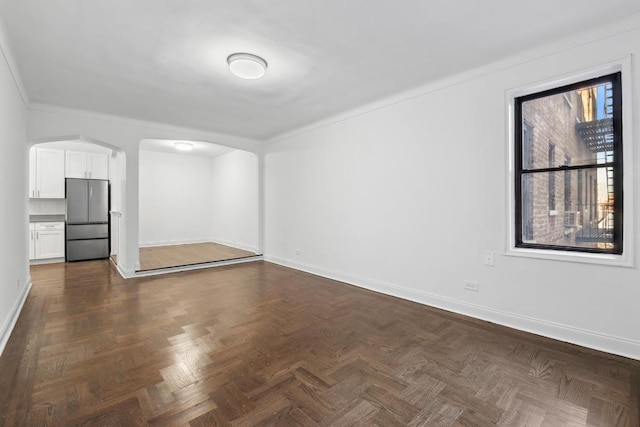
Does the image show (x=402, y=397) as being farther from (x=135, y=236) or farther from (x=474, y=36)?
(x=135, y=236)

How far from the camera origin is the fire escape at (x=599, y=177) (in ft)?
8.26

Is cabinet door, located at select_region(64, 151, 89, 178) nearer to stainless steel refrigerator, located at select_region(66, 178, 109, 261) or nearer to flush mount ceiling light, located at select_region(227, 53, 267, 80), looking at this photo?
stainless steel refrigerator, located at select_region(66, 178, 109, 261)

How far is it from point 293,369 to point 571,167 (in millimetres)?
3032

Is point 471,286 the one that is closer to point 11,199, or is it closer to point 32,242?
point 11,199

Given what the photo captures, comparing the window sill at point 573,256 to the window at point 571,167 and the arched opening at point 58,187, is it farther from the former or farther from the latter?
the arched opening at point 58,187

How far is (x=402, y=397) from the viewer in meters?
1.85

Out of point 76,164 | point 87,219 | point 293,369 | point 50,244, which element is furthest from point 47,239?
point 293,369

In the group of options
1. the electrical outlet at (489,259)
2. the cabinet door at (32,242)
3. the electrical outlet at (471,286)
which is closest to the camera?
the electrical outlet at (489,259)

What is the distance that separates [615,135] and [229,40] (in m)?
3.42

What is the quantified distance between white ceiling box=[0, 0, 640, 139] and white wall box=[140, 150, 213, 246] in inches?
167

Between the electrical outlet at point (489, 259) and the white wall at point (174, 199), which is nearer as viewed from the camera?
the electrical outlet at point (489, 259)

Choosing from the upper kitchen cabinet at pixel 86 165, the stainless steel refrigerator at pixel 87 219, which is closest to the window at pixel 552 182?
the stainless steel refrigerator at pixel 87 219

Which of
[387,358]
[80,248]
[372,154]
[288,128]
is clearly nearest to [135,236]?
[80,248]

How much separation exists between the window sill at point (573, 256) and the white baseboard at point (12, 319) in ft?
15.3
